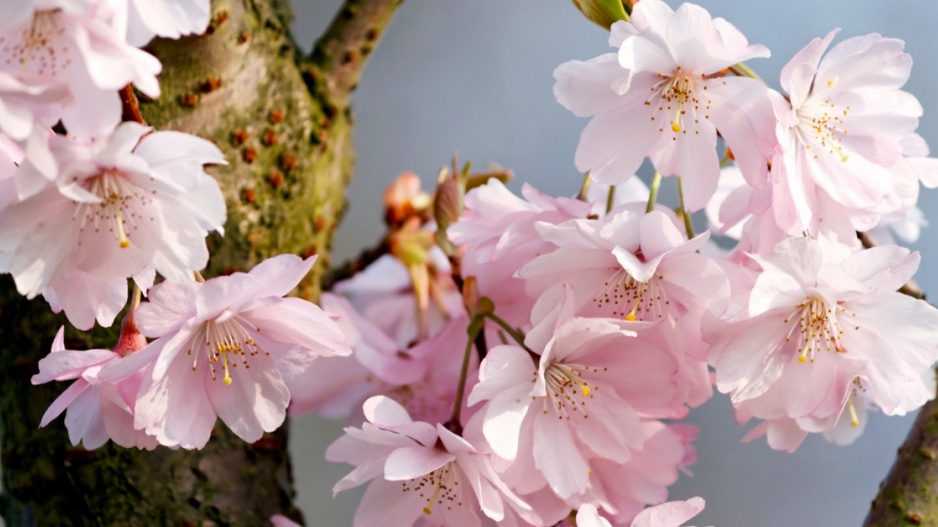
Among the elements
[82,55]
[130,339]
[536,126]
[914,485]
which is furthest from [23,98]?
[536,126]

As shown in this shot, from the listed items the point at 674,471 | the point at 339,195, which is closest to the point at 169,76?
the point at 339,195

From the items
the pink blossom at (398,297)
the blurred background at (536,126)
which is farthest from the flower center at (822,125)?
the blurred background at (536,126)

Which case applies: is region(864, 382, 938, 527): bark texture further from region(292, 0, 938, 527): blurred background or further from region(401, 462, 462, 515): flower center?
region(292, 0, 938, 527): blurred background

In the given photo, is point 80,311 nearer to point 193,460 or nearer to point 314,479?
point 193,460

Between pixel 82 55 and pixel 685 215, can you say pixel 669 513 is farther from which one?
pixel 82 55

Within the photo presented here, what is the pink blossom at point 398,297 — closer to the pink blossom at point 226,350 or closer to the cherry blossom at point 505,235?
the cherry blossom at point 505,235
